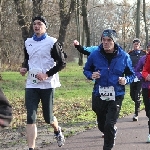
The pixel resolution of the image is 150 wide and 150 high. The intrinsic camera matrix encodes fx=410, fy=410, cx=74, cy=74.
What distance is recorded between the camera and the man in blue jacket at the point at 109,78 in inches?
225

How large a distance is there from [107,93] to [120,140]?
197cm

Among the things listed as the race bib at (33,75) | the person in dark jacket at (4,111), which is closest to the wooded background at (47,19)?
the race bib at (33,75)

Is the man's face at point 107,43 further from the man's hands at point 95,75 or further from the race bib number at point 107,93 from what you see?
the race bib number at point 107,93

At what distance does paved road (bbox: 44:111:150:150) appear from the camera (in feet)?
22.5

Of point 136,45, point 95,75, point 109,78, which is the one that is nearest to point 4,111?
point 95,75

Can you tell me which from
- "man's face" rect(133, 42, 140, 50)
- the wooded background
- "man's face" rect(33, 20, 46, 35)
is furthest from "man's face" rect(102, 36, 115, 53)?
the wooded background

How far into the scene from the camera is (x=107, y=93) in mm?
5727

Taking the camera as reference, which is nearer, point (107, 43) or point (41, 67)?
point (107, 43)

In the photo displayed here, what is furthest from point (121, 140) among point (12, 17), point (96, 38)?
point (96, 38)

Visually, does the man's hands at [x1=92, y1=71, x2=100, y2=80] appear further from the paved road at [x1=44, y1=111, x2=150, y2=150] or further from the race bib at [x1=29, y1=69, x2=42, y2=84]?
the paved road at [x1=44, y1=111, x2=150, y2=150]

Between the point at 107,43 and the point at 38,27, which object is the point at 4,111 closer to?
the point at 107,43

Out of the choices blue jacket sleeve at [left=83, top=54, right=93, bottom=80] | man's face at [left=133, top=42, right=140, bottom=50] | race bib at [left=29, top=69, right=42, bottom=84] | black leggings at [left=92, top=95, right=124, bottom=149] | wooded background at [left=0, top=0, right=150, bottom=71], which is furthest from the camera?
wooded background at [left=0, top=0, right=150, bottom=71]

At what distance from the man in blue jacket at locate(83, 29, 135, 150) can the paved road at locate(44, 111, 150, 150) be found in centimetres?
116

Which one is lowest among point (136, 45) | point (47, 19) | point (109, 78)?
point (109, 78)
